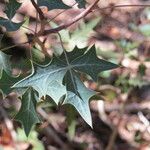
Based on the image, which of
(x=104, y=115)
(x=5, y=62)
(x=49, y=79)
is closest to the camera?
(x=49, y=79)

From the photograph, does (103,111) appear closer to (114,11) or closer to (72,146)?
(72,146)

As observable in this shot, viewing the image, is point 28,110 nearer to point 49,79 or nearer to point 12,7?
point 49,79

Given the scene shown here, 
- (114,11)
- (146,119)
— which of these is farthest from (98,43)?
(146,119)

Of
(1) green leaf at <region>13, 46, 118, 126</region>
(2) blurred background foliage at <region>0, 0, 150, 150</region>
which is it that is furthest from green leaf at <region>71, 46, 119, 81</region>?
(2) blurred background foliage at <region>0, 0, 150, 150</region>

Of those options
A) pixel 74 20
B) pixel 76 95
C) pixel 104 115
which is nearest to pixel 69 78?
pixel 76 95

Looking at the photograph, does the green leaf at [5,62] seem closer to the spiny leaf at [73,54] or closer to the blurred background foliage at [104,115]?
the spiny leaf at [73,54]

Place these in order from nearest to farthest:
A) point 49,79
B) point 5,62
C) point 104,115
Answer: point 49,79
point 5,62
point 104,115

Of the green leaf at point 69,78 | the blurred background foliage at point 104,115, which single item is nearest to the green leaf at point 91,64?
the green leaf at point 69,78
